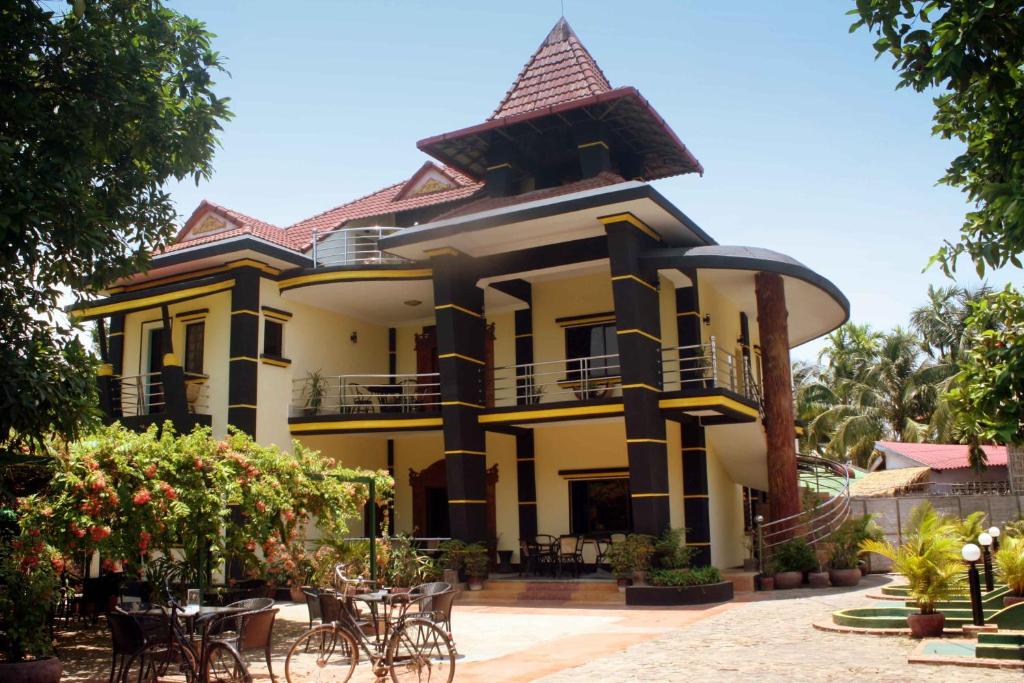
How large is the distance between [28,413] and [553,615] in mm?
9383

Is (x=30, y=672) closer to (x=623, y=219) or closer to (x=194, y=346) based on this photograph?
(x=623, y=219)

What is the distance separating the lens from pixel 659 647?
11.5 metres

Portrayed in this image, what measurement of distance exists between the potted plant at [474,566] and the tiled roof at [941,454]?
63.1 feet

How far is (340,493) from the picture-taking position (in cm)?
1422

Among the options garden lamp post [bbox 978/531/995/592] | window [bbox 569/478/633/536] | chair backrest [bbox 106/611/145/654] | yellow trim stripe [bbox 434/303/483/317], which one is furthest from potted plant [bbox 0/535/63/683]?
window [bbox 569/478/633/536]

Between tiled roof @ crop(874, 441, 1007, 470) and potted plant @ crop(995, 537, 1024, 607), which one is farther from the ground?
tiled roof @ crop(874, 441, 1007, 470)

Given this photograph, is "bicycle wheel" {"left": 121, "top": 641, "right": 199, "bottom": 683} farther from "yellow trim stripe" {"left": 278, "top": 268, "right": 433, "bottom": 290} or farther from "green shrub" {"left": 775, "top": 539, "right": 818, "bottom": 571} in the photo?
"green shrub" {"left": 775, "top": 539, "right": 818, "bottom": 571}

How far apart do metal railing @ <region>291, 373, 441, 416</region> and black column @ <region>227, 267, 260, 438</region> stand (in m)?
1.32

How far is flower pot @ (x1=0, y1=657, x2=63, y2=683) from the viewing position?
8719 mm

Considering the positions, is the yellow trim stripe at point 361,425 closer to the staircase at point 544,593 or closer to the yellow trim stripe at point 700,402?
the staircase at point 544,593

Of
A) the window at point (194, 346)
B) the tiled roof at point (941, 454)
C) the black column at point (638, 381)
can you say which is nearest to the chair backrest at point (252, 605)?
the black column at point (638, 381)

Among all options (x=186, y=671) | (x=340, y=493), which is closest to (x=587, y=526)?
(x=340, y=493)

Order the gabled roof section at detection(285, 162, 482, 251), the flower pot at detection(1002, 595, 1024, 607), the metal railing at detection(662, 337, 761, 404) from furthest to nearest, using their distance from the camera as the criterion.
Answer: the gabled roof section at detection(285, 162, 482, 251)
the metal railing at detection(662, 337, 761, 404)
the flower pot at detection(1002, 595, 1024, 607)

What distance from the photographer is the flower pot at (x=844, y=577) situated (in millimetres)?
17844
